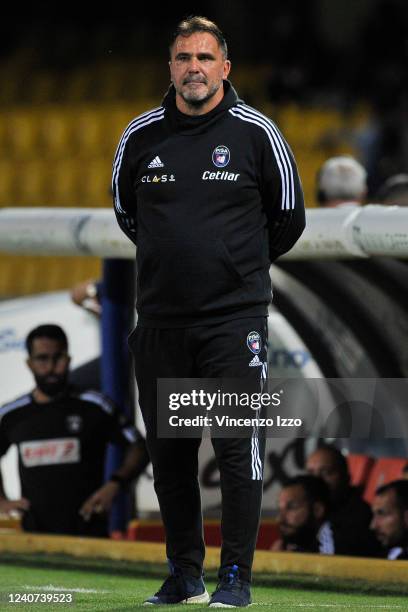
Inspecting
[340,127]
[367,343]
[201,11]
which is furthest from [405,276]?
[201,11]

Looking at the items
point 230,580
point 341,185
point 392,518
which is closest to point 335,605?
point 230,580

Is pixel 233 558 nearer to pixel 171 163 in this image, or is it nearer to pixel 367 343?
pixel 171 163

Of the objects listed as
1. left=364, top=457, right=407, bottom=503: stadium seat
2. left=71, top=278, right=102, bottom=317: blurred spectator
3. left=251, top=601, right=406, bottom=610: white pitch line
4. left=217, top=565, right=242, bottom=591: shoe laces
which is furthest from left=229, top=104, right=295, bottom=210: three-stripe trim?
left=71, top=278, right=102, bottom=317: blurred spectator

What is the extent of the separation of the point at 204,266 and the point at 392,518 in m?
1.97

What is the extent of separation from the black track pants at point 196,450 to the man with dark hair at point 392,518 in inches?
59.9

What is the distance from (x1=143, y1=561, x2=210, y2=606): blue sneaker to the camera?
492cm

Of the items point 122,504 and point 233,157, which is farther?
point 122,504

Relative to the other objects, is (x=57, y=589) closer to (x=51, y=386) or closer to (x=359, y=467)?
(x=51, y=386)

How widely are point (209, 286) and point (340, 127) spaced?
37.8 feet

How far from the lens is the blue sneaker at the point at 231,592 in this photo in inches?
188

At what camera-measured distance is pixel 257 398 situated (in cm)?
491

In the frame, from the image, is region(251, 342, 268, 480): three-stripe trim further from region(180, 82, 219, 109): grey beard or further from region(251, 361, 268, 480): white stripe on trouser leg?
region(180, 82, 219, 109): grey beard

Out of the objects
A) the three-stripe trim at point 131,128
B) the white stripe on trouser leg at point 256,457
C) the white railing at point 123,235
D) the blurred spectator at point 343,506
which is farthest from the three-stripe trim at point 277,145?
the blurred spectator at point 343,506

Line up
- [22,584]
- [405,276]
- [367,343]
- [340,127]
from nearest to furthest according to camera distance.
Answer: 1. [22,584]
2. [405,276]
3. [367,343]
4. [340,127]
